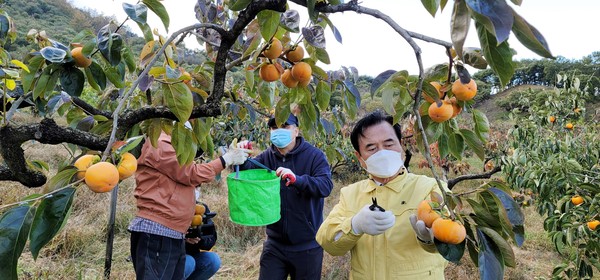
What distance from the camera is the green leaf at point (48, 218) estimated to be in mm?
583

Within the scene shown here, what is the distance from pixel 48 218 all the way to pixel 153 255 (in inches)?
69.1

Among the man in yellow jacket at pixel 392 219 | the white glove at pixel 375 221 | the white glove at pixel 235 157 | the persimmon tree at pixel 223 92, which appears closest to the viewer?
the persimmon tree at pixel 223 92

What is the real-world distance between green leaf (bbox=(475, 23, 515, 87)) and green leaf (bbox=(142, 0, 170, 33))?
0.72m

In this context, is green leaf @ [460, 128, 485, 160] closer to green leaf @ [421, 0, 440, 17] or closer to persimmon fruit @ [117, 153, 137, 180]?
green leaf @ [421, 0, 440, 17]

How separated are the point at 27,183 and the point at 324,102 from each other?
2.84ft

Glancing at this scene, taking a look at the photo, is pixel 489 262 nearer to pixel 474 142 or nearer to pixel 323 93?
pixel 474 142

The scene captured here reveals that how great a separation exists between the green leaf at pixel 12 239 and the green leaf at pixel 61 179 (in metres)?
0.05

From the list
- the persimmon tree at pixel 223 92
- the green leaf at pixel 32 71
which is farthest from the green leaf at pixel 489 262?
the green leaf at pixel 32 71

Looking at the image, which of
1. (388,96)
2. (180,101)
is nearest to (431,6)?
(388,96)

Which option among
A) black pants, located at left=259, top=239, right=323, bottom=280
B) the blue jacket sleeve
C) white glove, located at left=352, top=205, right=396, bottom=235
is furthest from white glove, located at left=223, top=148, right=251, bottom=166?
white glove, located at left=352, top=205, right=396, bottom=235

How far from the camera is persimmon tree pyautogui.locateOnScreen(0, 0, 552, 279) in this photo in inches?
22.1

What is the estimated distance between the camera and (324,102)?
1.29m

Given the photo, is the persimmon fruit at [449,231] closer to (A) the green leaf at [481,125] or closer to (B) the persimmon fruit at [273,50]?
(A) the green leaf at [481,125]

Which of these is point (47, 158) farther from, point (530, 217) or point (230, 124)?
point (530, 217)
